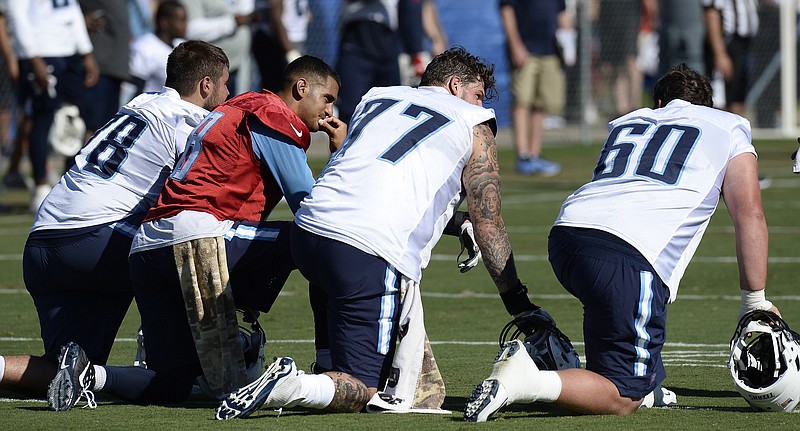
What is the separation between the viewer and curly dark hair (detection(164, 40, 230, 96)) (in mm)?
6766

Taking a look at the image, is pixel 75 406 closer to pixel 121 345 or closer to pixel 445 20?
pixel 121 345

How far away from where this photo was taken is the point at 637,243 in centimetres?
580

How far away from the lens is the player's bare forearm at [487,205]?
6117 mm

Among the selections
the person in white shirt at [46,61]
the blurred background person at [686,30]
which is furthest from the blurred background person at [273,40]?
the blurred background person at [686,30]

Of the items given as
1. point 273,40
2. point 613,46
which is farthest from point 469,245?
point 613,46

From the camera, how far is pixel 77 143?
14055 millimetres

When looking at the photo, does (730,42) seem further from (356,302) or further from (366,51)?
(356,302)

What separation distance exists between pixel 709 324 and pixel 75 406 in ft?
12.7

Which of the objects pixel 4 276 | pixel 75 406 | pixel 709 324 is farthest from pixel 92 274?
pixel 4 276

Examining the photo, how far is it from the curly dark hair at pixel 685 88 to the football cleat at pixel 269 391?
7.14ft

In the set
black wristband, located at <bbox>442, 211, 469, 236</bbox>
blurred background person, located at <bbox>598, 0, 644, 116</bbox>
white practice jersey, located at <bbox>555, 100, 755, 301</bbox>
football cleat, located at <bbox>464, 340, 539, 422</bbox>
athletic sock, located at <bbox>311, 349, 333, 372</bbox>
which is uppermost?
white practice jersey, located at <bbox>555, 100, 755, 301</bbox>

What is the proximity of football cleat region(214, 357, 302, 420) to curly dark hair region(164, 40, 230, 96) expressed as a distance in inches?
73.0

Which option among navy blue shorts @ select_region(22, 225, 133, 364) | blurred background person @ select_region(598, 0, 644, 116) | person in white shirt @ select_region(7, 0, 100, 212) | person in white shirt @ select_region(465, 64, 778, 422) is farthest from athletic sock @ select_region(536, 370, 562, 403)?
blurred background person @ select_region(598, 0, 644, 116)

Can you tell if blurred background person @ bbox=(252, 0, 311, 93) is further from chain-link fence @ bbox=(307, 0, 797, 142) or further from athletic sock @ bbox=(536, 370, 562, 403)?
athletic sock @ bbox=(536, 370, 562, 403)
